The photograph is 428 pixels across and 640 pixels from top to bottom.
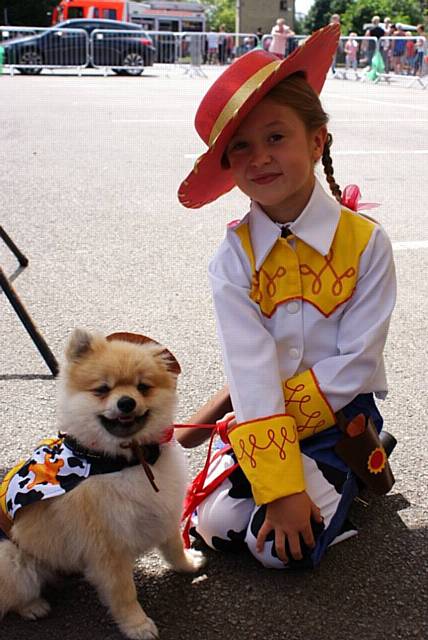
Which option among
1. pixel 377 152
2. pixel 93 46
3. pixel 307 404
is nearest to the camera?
pixel 307 404

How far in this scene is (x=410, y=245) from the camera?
5621 millimetres

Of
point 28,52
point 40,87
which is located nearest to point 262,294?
point 40,87

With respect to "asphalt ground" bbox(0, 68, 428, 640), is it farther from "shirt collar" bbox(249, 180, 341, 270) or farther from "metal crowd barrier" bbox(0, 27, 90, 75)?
"metal crowd barrier" bbox(0, 27, 90, 75)

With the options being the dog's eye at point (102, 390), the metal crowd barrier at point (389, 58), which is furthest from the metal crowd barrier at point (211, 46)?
the dog's eye at point (102, 390)

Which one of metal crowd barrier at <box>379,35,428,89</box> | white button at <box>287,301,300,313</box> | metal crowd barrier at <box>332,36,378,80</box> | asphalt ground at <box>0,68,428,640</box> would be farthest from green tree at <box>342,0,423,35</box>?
white button at <box>287,301,300,313</box>

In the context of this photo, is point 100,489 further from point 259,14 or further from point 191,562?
point 259,14

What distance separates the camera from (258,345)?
2.29 m

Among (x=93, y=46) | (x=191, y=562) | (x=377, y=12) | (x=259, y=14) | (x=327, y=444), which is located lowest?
(x=259, y=14)

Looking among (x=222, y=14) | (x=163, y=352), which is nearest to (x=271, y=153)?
(x=163, y=352)

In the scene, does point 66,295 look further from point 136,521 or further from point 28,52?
point 28,52

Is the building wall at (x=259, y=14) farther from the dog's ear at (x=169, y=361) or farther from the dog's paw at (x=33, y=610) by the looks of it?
the dog's paw at (x=33, y=610)

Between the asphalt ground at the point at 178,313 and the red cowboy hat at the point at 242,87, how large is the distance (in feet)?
3.67

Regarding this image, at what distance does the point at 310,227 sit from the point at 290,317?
273mm

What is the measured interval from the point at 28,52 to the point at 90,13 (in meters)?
16.0
